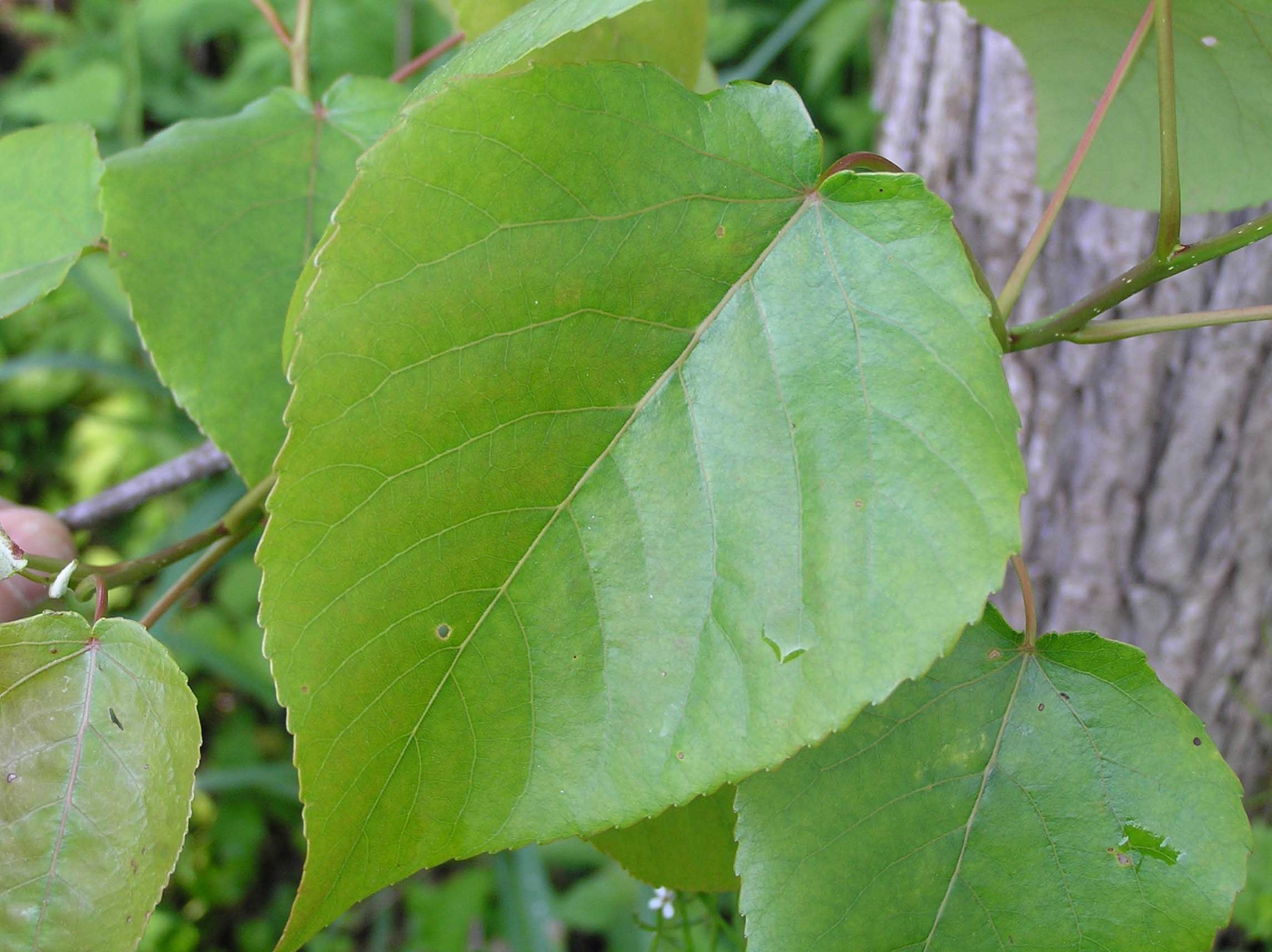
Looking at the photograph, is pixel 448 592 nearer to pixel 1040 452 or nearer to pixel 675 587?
pixel 675 587

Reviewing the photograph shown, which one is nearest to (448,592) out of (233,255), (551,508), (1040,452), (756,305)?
(551,508)

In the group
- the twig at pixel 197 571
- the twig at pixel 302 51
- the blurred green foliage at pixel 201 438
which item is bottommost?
the blurred green foliage at pixel 201 438

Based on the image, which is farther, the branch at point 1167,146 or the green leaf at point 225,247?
the green leaf at point 225,247

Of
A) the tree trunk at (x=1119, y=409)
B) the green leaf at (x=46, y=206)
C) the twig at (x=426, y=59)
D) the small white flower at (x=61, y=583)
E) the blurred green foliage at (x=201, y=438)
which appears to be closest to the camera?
the small white flower at (x=61, y=583)

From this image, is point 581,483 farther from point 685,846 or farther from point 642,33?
point 642,33

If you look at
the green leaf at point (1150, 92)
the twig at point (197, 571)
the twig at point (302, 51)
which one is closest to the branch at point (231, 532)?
the twig at point (197, 571)

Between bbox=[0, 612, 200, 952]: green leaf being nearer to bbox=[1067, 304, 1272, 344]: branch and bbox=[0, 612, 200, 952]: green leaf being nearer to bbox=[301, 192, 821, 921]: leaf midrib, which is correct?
bbox=[301, 192, 821, 921]: leaf midrib

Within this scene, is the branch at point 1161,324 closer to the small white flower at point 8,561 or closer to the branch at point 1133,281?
the branch at point 1133,281
